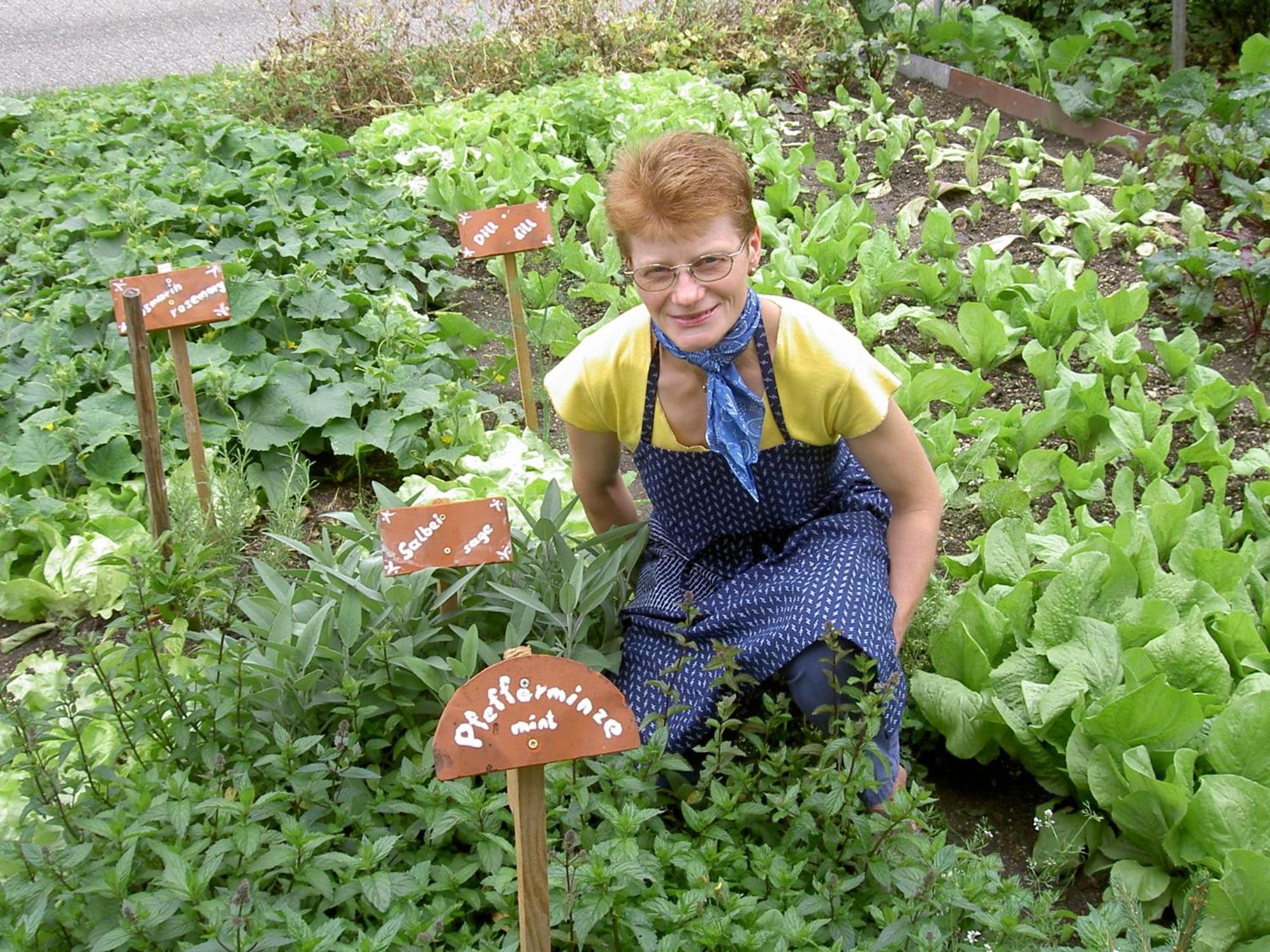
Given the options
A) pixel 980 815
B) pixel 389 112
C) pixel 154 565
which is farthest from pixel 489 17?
pixel 980 815

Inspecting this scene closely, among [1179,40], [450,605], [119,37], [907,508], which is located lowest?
[450,605]

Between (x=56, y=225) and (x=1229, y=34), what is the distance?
623cm

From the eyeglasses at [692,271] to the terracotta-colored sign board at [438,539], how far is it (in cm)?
51

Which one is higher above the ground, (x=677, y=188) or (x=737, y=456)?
(x=677, y=188)

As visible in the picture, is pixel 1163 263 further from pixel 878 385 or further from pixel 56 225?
pixel 56 225

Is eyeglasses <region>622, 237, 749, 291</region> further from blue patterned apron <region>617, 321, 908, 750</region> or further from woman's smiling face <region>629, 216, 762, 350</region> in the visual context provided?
blue patterned apron <region>617, 321, 908, 750</region>

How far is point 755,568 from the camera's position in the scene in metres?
2.45

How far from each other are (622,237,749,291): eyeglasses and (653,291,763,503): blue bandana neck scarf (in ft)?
0.34

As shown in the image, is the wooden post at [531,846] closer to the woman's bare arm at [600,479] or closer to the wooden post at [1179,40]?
the woman's bare arm at [600,479]

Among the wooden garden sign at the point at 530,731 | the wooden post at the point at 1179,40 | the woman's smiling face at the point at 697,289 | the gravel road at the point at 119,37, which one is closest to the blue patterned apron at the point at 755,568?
the woman's smiling face at the point at 697,289

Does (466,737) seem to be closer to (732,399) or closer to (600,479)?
(732,399)

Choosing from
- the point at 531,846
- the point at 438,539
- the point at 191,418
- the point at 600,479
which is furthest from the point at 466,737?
the point at 191,418

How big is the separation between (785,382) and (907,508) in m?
0.37

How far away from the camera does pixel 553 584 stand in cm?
252
